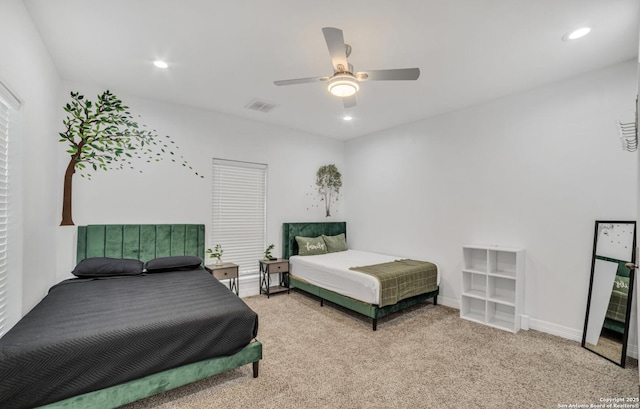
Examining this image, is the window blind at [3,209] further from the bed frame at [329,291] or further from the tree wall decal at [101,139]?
the bed frame at [329,291]

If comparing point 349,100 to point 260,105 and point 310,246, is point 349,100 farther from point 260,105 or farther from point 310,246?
point 310,246

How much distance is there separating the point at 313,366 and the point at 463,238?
2.80 metres

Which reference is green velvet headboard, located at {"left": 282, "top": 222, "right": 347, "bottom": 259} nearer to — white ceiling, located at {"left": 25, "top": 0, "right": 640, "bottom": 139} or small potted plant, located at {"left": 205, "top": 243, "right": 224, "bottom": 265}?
small potted plant, located at {"left": 205, "top": 243, "right": 224, "bottom": 265}

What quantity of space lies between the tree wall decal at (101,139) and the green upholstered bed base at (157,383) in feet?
8.21

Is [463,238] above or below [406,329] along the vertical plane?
above

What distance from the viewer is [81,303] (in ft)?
7.70

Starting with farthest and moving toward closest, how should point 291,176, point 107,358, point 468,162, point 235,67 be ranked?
1. point 291,176
2. point 468,162
3. point 235,67
4. point 107,358

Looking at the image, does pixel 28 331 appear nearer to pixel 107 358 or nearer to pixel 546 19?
pixel 107 358

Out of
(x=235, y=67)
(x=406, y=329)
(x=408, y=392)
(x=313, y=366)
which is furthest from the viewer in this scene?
(x=406, y=329)

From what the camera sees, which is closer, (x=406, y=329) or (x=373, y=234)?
(x=406, y=329)

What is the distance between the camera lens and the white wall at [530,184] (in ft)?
9.91

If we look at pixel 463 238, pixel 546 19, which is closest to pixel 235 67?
pixel 546 19

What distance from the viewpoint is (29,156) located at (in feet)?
8.33

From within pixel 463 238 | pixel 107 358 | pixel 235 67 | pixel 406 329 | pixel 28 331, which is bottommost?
pixel 406 329
